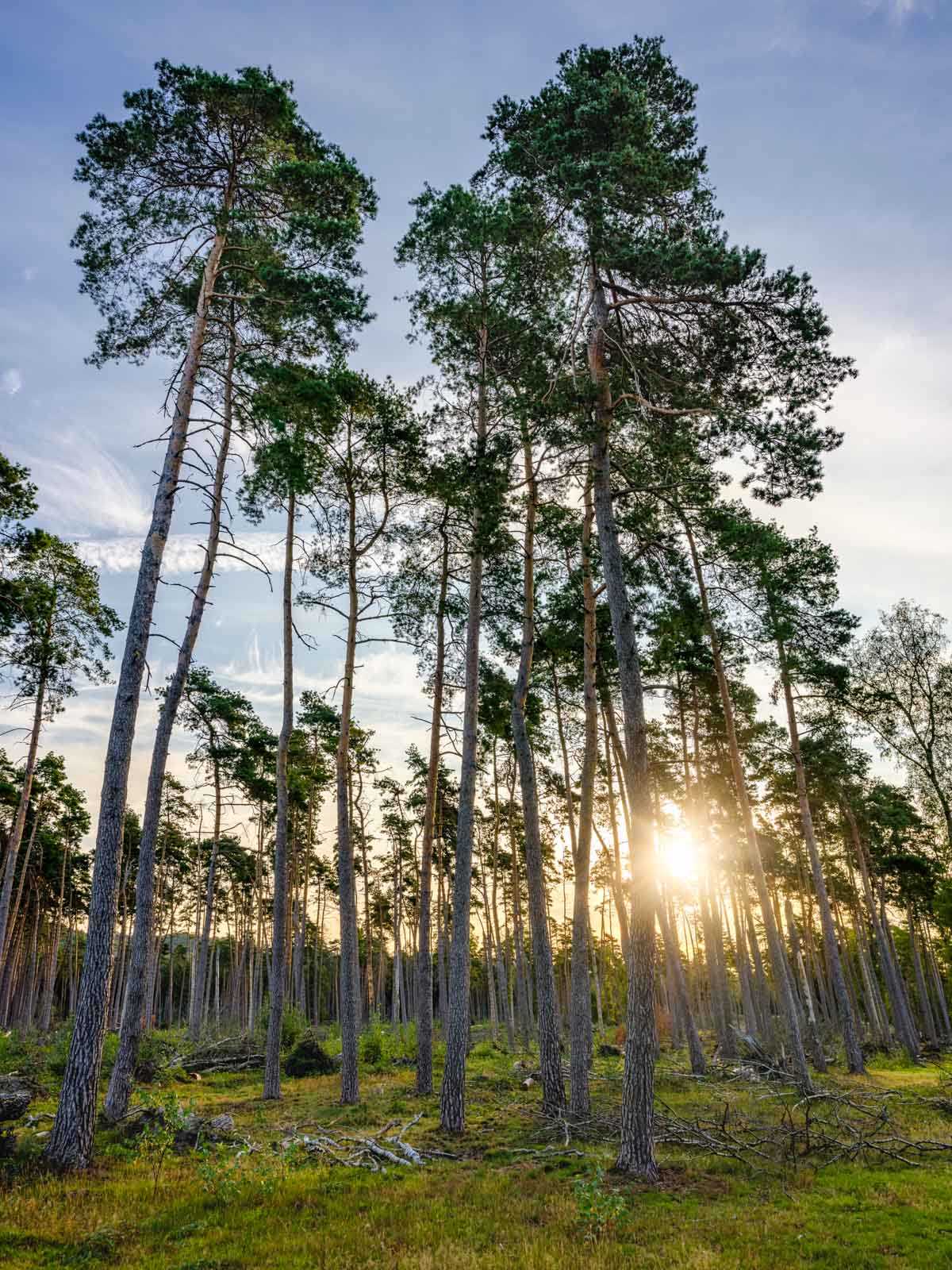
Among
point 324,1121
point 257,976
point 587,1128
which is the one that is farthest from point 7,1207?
point 257,976

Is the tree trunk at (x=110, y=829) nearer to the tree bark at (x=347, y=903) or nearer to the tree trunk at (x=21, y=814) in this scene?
the tree bark at (x=347, y=903)

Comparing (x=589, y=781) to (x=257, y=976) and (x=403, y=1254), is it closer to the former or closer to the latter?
(x=403, y=1254)

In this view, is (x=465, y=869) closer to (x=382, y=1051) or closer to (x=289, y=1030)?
(x=382, y=1051)

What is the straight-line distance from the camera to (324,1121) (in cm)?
1251

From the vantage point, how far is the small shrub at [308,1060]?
2058 centimetres

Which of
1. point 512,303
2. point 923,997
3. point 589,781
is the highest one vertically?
point 512,303

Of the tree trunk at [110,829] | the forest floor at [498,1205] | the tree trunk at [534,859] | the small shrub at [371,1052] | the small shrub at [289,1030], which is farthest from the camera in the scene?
the small shrub at [289,1030]

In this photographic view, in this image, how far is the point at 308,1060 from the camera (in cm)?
2077

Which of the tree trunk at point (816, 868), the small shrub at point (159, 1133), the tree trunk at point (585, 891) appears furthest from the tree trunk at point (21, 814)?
the tree trunk at point (816, 868)

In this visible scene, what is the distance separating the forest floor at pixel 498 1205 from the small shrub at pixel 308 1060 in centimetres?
931

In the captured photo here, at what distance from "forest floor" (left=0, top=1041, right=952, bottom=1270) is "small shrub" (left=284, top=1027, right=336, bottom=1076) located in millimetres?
9312

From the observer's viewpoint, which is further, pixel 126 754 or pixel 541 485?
pixel 541 485

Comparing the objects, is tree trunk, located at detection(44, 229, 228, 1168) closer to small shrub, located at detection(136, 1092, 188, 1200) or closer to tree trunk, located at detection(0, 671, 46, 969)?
small shrub, located at detection(136, 1092, 188, 1200)

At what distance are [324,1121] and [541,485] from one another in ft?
46.4
